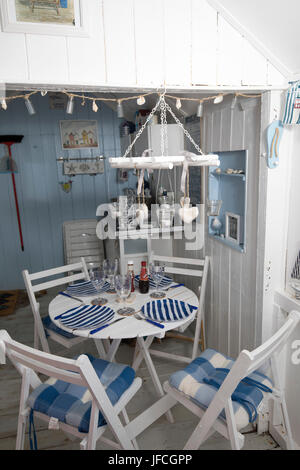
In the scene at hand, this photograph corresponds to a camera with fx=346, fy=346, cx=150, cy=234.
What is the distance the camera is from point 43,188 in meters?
4.28

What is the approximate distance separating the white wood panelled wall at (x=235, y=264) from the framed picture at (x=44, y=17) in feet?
3.33

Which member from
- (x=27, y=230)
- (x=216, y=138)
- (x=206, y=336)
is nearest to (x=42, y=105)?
(x=27, y=230)

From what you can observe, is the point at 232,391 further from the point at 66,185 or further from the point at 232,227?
the point at 66,185

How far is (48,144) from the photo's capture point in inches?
165

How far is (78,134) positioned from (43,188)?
31.1 inches

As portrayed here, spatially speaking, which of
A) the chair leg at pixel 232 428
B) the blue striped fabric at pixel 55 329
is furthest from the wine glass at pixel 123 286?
the chair leg at pixel 232 428

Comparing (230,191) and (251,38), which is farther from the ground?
(251,38)

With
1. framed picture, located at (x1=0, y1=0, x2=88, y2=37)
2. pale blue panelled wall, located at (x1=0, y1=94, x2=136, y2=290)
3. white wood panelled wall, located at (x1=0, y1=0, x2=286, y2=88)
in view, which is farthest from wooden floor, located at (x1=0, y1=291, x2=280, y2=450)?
framed picture, located at (x1=0, y1=0, x2=88, y2=37)

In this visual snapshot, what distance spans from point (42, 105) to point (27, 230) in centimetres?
152

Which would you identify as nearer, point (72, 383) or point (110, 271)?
point (72, 383)

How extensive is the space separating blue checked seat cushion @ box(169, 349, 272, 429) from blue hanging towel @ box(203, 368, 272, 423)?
0.04ft

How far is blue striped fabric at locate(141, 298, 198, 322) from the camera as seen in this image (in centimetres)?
192

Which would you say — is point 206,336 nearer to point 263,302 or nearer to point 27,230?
point 263,302

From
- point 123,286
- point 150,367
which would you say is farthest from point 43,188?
point 150,367
